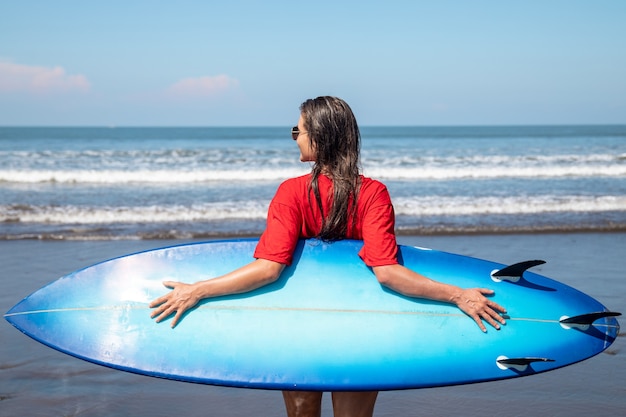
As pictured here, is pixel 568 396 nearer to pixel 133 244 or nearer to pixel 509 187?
pixel 133 244

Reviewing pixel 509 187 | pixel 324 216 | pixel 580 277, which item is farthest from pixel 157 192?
pixel 324 216

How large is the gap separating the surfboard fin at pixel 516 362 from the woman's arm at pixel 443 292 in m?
0.13

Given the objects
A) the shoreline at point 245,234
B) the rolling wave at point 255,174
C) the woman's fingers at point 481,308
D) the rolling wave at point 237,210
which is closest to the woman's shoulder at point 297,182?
the woman's fingers at point 481,308

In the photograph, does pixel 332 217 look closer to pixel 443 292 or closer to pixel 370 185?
pixel 370 185

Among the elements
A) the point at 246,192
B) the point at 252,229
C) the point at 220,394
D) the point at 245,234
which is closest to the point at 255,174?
the point at 246,192

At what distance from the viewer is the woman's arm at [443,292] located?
2375 mm

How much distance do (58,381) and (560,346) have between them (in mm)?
2695

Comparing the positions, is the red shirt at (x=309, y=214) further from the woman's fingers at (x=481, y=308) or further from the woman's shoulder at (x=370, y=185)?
the woman's fingers at (x=481, y=308)

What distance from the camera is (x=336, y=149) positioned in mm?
2322

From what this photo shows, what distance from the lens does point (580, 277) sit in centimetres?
572

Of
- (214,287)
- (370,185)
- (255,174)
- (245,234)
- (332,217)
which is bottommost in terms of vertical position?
(245,234)

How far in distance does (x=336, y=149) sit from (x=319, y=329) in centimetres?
73

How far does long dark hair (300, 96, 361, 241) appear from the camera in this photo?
2.28 metres

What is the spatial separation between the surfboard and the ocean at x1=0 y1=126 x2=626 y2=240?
5.30 m
